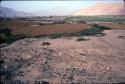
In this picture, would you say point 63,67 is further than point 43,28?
No

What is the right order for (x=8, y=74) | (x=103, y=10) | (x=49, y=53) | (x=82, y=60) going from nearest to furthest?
(x=8, y=74)
(x=82, y=60)
(x=49, y=53)
(x=103, y=10)

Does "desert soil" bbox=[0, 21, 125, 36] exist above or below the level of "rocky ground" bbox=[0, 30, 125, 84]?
above

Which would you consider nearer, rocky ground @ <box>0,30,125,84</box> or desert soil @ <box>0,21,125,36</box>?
rocky ground @ <box>0,30,125,84</box>

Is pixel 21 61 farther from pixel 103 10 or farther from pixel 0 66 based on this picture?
pixel 103 10

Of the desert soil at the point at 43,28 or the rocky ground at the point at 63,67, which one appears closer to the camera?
the rocky ground at the point at 63,67

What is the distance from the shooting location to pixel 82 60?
12.5 metres

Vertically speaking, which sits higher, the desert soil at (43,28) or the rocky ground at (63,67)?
the desert soil at (43,28)

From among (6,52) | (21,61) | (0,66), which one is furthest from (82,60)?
(6,52)

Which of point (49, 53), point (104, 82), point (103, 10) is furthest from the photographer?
point (103, 10)

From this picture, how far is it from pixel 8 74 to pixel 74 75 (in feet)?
10.7

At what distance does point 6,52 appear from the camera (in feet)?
50.8

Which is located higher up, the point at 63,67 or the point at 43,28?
the point at 43,28

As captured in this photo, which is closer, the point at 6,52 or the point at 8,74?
the point at 8,74

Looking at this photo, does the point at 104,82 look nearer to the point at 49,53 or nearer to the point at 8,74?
the point at 8,74
